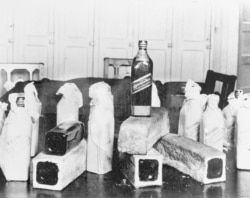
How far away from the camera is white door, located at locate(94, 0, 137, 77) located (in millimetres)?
5145

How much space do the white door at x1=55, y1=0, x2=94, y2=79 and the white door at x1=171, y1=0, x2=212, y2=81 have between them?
100 centimetres

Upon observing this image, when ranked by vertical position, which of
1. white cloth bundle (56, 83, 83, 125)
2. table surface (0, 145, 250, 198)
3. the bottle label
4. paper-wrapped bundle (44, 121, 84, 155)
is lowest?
table surface (0, 145, 250, 198)

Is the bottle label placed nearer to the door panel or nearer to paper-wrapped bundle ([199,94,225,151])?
paper-wrapped bundle ([199,94,225,151])

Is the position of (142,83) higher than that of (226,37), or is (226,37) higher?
(226,37)

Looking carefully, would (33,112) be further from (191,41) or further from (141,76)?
(191,41)

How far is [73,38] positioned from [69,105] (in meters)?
3.93

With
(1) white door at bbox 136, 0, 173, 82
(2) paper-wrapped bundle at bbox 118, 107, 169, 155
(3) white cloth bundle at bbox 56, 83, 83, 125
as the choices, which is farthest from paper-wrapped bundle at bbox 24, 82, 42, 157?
(1) white door at bbox 136, 0, 173, 82

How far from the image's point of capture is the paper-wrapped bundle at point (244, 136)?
115 centimetres

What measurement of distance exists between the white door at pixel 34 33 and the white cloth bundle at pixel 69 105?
3.82 metres

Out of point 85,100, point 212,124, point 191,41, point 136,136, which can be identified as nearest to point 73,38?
point 191,41

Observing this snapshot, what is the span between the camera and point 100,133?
3.56ft

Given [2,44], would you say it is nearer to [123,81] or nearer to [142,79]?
[123,81]

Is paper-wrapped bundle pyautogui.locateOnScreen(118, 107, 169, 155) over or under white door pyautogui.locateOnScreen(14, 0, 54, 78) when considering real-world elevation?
under

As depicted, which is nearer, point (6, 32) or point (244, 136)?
point (244, 136)
